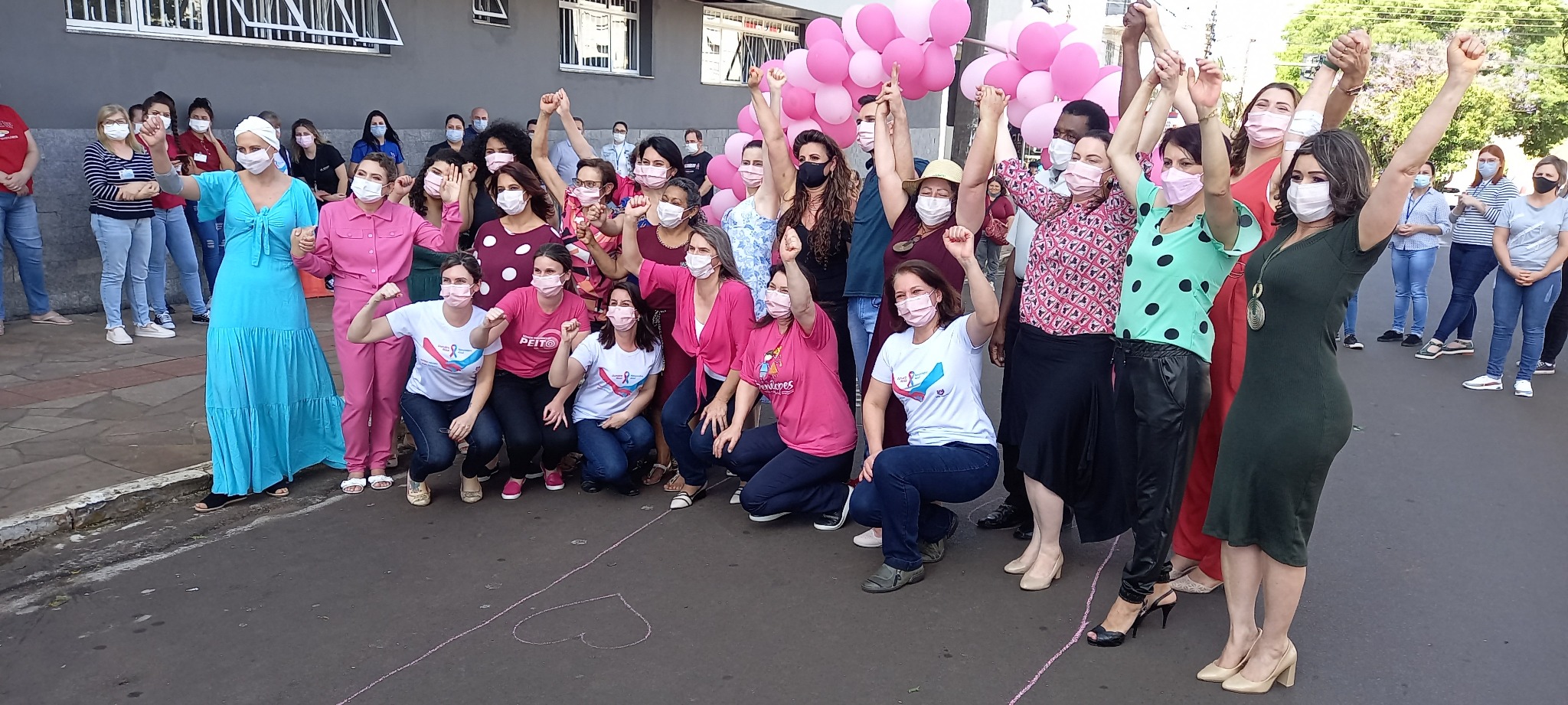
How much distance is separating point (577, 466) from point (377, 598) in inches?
66.4

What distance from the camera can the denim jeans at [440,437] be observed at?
201 inches

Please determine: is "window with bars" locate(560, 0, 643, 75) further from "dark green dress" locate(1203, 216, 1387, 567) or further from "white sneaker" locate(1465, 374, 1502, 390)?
"dark green dress" locate(1203, 216, 1387, 567)

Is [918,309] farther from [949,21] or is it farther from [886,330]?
[949,21]

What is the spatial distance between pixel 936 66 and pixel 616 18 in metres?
8.82

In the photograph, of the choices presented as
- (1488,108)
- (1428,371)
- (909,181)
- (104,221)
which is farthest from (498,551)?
(1488,108)

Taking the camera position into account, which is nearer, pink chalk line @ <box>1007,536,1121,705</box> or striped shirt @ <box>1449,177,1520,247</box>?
pink chalk line @ <box>1007,536,1121,705</box>

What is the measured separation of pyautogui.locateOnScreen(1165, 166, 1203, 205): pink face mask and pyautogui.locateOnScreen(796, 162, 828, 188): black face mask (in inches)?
81.6

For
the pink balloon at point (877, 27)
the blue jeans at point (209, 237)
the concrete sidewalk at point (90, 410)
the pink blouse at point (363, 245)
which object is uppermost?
the pink balloon at point (877, 27)

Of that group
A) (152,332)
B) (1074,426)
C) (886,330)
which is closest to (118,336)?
(152,332)

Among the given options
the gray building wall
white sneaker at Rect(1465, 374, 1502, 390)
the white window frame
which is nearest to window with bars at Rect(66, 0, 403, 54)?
the gray building wall

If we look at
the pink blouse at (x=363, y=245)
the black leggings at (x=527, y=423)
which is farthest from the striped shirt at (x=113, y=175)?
the black leggings at (x=527, y=423)

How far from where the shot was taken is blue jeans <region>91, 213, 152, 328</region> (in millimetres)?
7801

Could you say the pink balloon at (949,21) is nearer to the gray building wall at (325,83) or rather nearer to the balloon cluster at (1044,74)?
the balloon cluster at (1044,74)

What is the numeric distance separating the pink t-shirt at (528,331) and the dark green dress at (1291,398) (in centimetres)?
314
